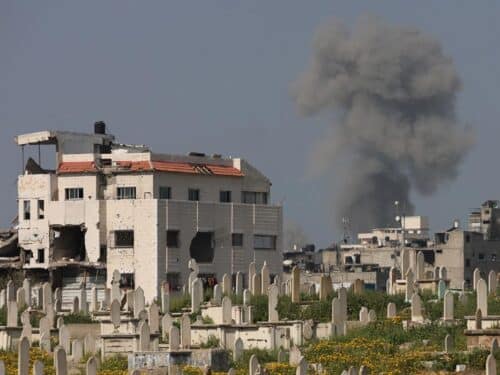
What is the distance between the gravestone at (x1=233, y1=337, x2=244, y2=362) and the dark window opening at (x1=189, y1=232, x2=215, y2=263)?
22967 millimetres

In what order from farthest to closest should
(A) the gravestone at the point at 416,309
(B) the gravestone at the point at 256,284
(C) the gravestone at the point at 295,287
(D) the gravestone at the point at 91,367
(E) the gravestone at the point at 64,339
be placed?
(B) the gravestone at the point at 256,284 → (C) the gravestone at the point at 295,287 → (A) the gravestone at the point at 416,309 → (E) the gravestone at the point at 64,339 → (D) the gravestone at the point at 91,367

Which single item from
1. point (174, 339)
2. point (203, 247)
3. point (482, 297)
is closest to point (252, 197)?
point (203, 247)

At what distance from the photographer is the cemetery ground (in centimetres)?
4544

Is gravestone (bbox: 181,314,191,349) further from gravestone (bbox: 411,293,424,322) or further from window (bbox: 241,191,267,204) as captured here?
window (bbox: 241,191,267,204)

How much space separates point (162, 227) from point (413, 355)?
2528cm

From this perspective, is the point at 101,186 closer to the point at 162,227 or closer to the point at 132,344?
the point at 162,227

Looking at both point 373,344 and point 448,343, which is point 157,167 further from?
point 448,343

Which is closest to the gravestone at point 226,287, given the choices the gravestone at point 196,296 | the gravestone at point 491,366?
the gravestone at point 196,296

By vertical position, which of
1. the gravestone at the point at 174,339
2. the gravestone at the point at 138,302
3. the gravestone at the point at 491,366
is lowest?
the gravestone at the point at 491,366

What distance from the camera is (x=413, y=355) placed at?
4653 cm

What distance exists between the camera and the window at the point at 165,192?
72.0 m

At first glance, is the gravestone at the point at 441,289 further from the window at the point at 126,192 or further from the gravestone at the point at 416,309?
the window at the point at 126,192

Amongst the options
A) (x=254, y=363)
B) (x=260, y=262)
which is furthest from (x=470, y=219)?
(x=254, y=363)

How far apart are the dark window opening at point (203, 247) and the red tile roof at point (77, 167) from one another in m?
4.20
